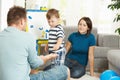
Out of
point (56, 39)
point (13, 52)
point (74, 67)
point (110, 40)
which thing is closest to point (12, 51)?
point (13, 52)

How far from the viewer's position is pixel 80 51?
4.06m

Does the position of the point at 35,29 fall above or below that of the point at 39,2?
below

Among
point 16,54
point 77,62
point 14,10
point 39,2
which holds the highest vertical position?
point 39,2

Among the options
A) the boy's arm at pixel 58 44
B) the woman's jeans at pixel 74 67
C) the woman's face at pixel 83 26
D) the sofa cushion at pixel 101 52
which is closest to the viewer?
the boy's arm at pixel 58 44

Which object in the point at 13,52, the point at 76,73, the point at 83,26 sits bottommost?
the point at 76,73

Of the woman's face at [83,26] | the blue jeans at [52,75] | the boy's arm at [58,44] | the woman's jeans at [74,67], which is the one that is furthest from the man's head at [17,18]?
the woman's face at [83,26]

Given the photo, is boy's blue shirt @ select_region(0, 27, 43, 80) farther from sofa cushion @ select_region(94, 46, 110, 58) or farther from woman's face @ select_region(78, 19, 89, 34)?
sofa cushion @ select_region(94, 46, 110, 58)

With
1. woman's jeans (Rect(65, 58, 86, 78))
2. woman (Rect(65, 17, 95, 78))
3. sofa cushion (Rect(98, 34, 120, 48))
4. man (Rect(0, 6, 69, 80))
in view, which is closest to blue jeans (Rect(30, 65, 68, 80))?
man (Rect(0, 6, 69, 80))

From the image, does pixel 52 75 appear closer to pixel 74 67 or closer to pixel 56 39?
pixel 56 39

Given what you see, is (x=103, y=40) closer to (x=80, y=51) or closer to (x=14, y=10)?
(x=80, y=51)

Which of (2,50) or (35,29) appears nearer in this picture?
(2,50)

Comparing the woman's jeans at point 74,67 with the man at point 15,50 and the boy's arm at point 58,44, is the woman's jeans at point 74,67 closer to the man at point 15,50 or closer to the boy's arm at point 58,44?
the boy's arm at point 58,44

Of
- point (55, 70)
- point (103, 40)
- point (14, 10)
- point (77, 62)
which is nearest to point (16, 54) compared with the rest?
point (14, 10)

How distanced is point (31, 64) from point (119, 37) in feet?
9.70
